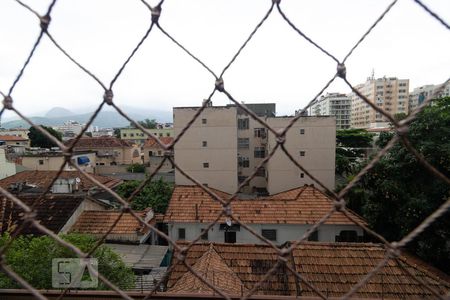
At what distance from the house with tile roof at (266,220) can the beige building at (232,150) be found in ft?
11.7

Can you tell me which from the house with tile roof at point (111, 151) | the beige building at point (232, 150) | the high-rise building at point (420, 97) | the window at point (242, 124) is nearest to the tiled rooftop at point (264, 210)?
the beige building at point (232, 150)

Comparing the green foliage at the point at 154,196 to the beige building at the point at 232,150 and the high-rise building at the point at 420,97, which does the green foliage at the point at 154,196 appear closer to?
the beige building at the point at 232,150

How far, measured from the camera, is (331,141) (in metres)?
11.7

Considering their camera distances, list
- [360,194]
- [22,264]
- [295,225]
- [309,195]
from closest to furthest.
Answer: [22,264]
[295,225]
[360,194]
[309,195]

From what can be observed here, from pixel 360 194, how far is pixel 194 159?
653 centimetres

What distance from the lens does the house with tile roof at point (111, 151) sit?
18.0 metres

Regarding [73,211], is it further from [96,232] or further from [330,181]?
[330,181]

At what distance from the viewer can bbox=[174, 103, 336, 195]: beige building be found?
11758 millimetres

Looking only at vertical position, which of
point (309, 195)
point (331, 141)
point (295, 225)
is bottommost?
point (295, 225)

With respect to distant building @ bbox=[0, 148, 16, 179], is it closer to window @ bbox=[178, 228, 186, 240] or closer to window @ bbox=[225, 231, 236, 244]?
window @ bbox=[178, 228, 186, 240]

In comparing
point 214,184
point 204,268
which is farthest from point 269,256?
point 214,184

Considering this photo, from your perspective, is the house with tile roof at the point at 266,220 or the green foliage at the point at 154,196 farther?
the green foliage at the point at 154,196

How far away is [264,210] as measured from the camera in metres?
7.62

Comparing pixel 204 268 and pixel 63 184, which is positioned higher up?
pixel 63 184
